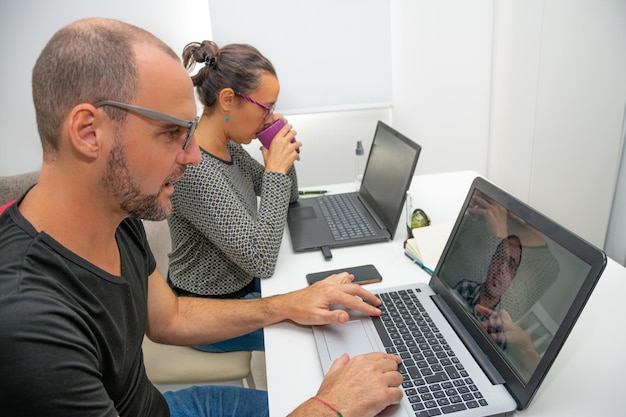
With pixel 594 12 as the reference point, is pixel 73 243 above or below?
below

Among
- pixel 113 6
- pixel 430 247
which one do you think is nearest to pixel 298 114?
pixel 113 6

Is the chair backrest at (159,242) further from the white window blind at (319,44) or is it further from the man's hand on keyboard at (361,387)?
the man's hand on keyboard at (361,387)

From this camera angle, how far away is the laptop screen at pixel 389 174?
1.33m

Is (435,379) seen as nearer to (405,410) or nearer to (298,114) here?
(405,410)

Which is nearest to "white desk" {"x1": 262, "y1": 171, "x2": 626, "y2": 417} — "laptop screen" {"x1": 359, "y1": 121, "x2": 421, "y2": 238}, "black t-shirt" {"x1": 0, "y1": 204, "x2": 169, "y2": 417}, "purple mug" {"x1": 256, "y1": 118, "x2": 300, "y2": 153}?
"laptop screen" {"x1": 359, "y1": 121, "x2": 421, "y2": 238}

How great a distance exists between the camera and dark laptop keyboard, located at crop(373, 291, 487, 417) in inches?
28.8

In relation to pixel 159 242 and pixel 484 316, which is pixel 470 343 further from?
pixel 159 242

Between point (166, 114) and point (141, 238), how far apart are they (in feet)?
1.12

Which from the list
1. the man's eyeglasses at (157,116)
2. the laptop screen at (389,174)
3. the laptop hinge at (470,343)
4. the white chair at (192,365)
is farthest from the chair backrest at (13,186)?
the laptop hinge at (470,343)

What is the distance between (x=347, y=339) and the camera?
3.01ft

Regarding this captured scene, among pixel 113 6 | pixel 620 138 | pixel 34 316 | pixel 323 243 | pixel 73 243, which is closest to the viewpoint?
pixel 34 316

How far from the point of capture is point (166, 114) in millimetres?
747

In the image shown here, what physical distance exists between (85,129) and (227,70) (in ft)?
2.59

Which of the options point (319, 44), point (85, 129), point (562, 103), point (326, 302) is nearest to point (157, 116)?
point (85, 129)
